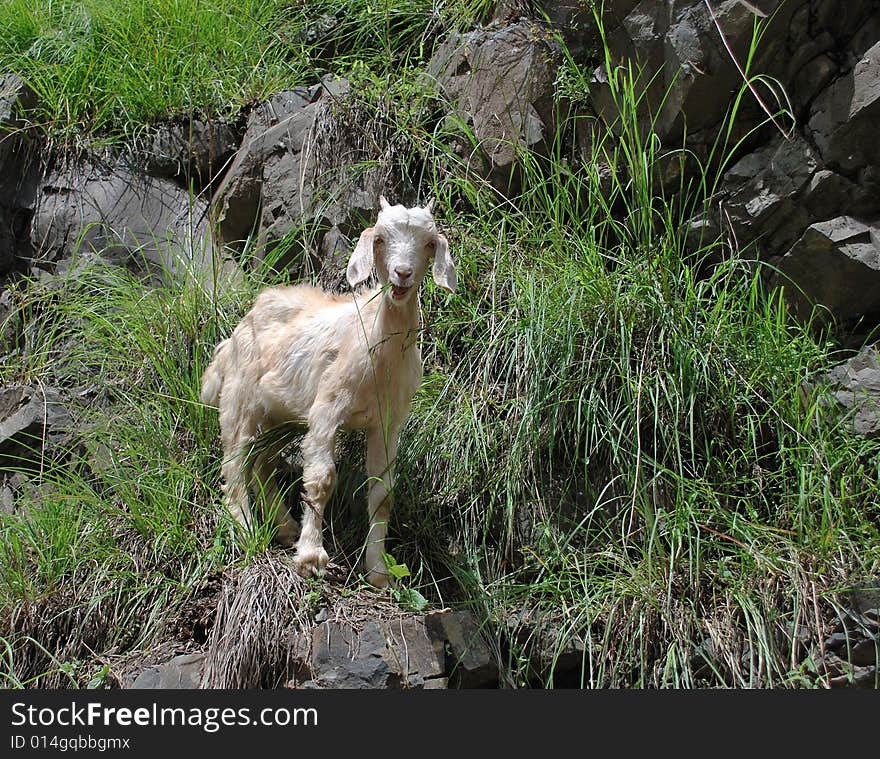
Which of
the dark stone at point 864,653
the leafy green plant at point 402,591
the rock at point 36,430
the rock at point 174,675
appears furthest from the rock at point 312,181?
the dark stone at point 864,653

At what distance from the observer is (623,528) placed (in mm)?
4262

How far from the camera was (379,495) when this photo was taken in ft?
13.7

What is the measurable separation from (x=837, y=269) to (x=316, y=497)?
2.93 meters

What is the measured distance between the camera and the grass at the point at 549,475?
3.99 metres

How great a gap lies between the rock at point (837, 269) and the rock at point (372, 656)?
2.68 metres

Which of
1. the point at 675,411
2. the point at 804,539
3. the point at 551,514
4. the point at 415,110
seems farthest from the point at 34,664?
the point at 415,110

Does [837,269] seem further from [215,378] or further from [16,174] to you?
[16,174]

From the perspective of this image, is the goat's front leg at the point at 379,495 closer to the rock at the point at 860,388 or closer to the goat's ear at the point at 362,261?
the goat's ear at the point at 362,261

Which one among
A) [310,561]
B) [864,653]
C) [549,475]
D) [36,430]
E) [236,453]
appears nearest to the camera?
[864,653]

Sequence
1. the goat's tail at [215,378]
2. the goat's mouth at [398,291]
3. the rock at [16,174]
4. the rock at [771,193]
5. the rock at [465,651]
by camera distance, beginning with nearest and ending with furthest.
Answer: the goat's mouth at [398,291], the rock at [465,651], the goat's tail at [215,378], the rock at [771,193], the rock at [16,174]

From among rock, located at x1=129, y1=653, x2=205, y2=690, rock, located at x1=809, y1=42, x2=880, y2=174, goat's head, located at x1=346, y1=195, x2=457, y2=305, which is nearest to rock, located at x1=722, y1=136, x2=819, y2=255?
rock, located at x1=809, y1=42, x2=880, y2=174

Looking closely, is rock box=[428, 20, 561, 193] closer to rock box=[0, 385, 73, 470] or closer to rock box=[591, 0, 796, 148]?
rock box=[591, 0, 796, 148]

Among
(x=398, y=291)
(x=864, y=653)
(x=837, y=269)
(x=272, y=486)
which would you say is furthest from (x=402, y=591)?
(x=837, y=269)

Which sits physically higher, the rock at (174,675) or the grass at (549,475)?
the grass at (549,475)
